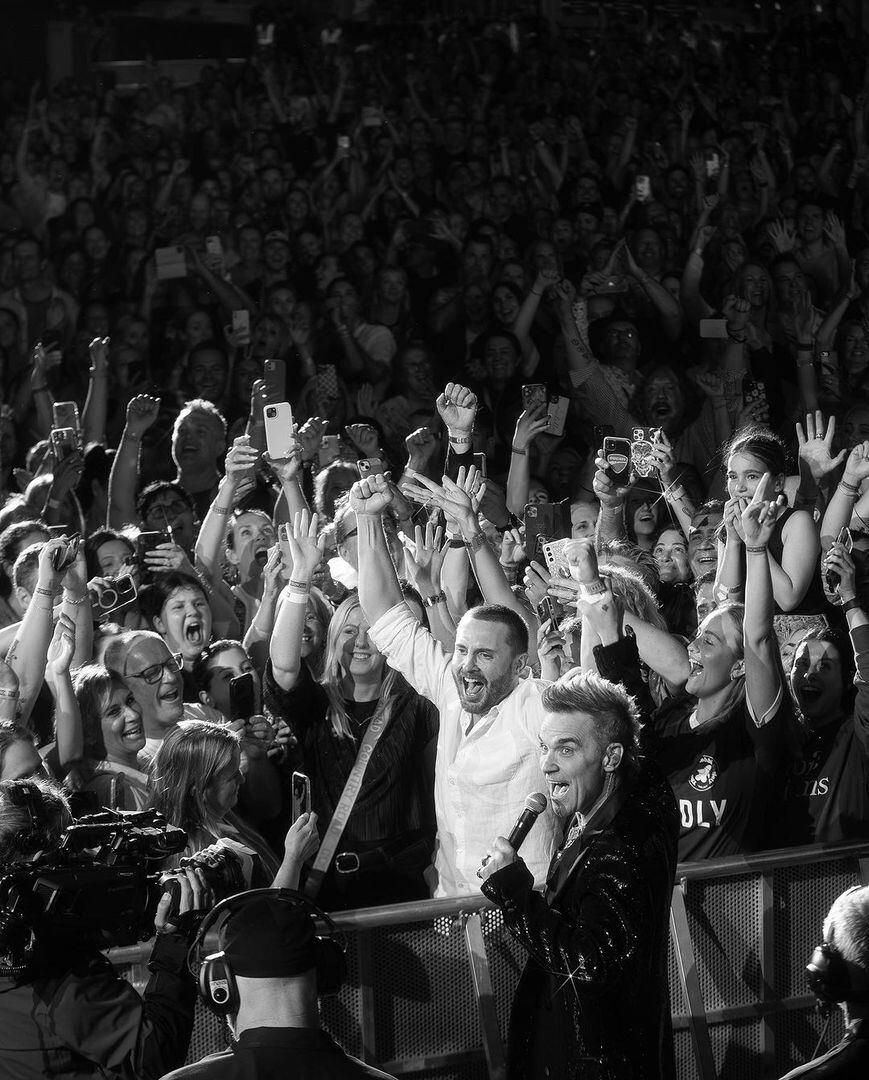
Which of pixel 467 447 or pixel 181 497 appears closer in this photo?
pixel 467 447

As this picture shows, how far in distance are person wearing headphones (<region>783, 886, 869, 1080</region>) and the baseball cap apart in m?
0.80

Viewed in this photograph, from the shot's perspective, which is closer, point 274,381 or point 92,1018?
point 92,1018

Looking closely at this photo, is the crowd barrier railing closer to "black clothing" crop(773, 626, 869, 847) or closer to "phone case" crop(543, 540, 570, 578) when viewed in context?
"black clothing" crop(773, 626, 869, 847)

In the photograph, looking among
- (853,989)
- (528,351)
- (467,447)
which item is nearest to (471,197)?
(528,351)

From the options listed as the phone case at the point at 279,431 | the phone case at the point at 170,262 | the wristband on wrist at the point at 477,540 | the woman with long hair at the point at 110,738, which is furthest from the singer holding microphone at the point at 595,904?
the phone case at the point at 170,262

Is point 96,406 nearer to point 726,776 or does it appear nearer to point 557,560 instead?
point 557,560

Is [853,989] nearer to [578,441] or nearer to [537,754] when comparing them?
[537,754]

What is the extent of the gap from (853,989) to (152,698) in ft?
8.72

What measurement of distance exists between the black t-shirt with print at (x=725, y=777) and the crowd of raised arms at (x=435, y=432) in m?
0.01

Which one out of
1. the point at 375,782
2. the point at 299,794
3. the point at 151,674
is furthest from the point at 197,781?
the point at 375,782

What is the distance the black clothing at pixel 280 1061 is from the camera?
2.30 meters

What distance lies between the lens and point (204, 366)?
8.78 metres

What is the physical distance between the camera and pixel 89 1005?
283 cm

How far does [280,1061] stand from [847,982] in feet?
3.12
